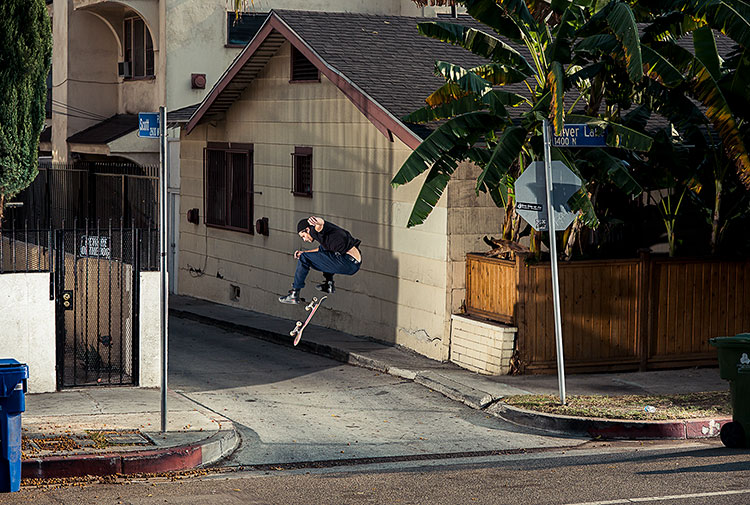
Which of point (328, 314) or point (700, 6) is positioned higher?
point (700, 6)

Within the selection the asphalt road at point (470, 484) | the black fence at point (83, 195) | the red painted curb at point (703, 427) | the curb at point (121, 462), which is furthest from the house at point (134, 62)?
the asphalt road at point (470, 484)

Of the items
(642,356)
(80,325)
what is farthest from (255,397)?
(642,356)

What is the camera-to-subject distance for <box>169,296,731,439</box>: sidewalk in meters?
12.0

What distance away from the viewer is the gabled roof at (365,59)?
16484 millimetres

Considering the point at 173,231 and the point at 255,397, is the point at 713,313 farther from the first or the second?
the point at 173,231

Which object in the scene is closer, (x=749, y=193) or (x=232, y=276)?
(x=749, y=193)

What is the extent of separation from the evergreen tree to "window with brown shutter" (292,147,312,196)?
535 centimetres

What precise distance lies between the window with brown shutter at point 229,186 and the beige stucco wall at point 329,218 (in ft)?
0.73

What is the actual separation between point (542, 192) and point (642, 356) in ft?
12.0

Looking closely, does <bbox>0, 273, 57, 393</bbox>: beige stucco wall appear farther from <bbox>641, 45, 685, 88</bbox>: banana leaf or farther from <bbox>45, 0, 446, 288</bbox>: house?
<bbox>45, 0, 446, 288</bbox>: house

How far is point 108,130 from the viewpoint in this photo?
88.4ft

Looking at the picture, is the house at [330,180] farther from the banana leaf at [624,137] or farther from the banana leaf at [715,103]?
the banana leaf at [715,103]

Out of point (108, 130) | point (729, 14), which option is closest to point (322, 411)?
point (729, 14)

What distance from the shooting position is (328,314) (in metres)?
19.0
